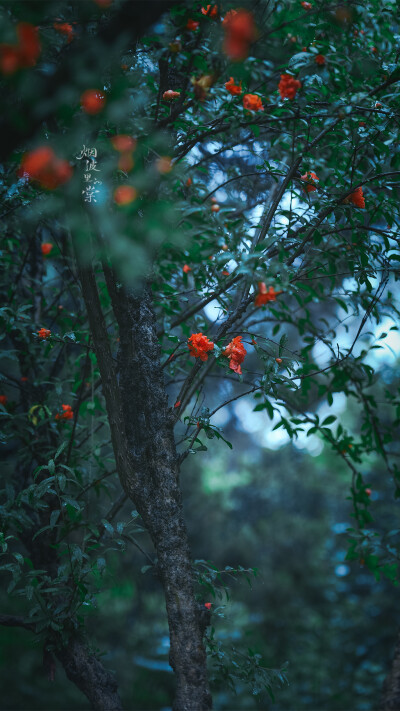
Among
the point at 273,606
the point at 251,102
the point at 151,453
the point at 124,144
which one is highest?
the point at 273,606

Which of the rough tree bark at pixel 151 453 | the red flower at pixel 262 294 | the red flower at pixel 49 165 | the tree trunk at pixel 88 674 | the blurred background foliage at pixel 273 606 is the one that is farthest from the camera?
the blurred background foliage at pixel 273 606

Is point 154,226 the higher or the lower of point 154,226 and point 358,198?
the lower

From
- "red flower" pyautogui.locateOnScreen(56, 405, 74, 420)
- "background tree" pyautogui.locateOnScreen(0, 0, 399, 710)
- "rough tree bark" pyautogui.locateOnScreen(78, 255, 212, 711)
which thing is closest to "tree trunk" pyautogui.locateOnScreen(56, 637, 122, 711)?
"background tree" pyautogui.locateOnScreen(0, 0, 399, 710)

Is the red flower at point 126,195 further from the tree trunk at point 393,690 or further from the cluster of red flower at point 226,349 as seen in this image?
the tree trunk at point 393,690

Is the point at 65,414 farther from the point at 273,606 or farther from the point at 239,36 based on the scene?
the point at 273,606

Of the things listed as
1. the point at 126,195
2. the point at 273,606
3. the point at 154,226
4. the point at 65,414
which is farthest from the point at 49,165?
the point at 273,606

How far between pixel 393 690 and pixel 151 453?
842 mm

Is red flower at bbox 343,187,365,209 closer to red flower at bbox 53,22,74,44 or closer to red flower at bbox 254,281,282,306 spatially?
red flower at bbox 254,281,282,306

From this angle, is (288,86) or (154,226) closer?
(154,226)

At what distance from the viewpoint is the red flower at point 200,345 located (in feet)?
4.43

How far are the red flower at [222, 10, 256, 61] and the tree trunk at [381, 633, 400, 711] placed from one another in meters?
1.50

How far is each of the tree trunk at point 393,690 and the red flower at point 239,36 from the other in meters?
1.50

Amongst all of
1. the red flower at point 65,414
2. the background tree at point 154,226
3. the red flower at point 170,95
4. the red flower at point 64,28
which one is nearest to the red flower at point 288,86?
the background tree at point 154,226

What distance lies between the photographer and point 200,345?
1.36 m
